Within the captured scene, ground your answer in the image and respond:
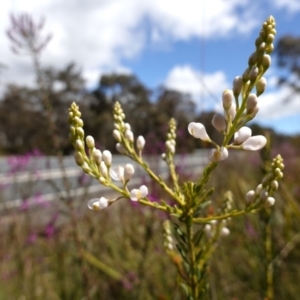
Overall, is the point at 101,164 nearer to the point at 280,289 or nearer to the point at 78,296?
the point at 280,289

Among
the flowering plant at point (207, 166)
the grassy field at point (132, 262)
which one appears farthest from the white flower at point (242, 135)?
the grassy field at point (132, 262)

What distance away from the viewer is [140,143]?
0.71 metres

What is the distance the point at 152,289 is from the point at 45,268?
5.17ft

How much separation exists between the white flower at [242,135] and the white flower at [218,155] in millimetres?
37

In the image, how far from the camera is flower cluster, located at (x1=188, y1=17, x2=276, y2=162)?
502 mm

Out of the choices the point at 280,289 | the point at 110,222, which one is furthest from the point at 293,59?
the point at 280,289

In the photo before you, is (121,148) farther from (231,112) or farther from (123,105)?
(123,105)

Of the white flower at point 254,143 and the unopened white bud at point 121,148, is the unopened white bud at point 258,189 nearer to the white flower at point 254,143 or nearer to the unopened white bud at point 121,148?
the white flower at point 254,143

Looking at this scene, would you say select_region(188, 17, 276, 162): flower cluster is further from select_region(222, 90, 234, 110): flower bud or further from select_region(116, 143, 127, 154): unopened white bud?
select_region(116, 143, 127, 154): unopened white bud

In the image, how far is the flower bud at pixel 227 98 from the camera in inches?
20.9

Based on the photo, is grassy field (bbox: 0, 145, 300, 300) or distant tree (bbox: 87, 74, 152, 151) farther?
distant tree (bbox: 87, 74, 152, 151)

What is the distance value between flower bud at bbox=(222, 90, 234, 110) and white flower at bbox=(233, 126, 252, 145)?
0.03 metres

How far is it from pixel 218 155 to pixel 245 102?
0.07 metres

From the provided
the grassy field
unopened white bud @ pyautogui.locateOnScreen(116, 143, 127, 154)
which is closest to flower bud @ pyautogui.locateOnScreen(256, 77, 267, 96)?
unopened white bud @ pyautogui.locateOnScreen(116, 143, 127, 154)
